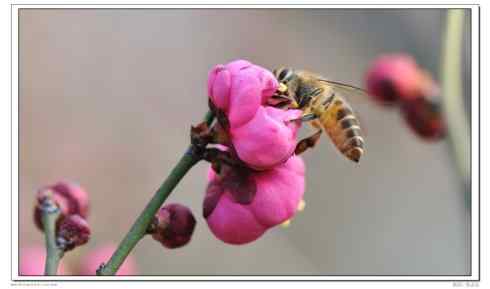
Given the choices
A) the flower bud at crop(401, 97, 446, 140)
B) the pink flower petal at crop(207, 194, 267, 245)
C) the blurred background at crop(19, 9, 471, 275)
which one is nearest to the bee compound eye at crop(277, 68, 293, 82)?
the pink flower petal at crop(207, 194, 267, 245)

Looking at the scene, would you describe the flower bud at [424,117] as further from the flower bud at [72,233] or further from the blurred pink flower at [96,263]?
the flower bud at [72,233]

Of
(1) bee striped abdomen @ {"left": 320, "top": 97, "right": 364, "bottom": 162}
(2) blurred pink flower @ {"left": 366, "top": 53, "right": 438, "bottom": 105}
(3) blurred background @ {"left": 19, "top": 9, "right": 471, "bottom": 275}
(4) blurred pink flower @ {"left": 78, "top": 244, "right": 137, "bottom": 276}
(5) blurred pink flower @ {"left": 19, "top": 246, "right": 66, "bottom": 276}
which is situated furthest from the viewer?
(3) blurred background @ {"left": 19, "top": 9, "right": 471, "bottom": 275}

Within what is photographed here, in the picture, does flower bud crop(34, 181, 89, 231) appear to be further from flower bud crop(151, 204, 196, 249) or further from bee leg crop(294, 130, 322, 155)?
bee leg crop(294, 130, 322, 155)

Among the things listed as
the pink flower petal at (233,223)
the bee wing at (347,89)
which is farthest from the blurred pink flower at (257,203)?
the bee wing at (347,89)

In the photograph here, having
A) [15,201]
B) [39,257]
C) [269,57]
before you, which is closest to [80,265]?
[39,257]
